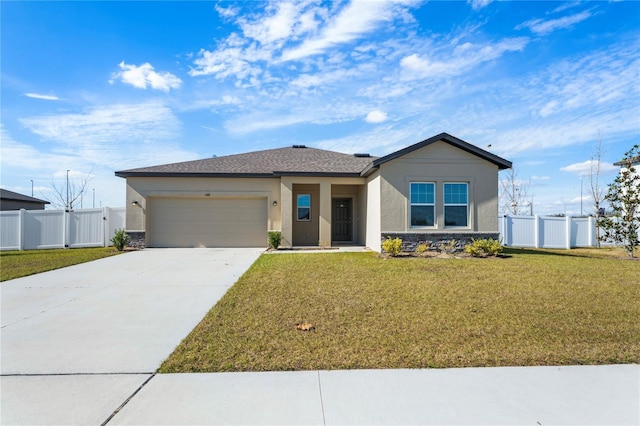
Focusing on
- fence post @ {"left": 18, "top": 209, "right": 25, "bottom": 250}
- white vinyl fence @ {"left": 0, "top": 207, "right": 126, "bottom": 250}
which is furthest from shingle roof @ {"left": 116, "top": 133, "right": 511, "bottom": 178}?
fence post @ {"left": 18, "top": 209, "right": 25, "bottom": 250}

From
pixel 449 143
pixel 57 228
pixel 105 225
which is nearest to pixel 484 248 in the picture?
pixel 449 143

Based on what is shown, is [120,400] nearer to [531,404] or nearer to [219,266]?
[531,404]

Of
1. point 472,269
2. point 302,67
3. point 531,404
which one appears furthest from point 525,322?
point 302,67

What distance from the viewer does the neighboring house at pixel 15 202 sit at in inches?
898

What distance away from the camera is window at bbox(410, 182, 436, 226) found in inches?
498

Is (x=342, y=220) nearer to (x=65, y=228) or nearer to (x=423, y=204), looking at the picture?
(x=423, y=204)

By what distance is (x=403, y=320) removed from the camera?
4.71m

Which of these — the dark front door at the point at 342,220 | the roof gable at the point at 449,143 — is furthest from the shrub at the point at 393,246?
the dark front door at the point at 342,220

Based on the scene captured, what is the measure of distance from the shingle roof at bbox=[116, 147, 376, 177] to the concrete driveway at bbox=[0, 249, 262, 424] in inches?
263

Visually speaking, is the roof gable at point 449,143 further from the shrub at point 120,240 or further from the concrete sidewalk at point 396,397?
the shrub at point 120,240

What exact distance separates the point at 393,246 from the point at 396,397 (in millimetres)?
8732

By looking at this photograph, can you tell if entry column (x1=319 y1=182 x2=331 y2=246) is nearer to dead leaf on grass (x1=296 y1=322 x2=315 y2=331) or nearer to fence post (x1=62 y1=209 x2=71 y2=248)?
dead leaf on grass (x1=296 y1=322 x2=315 y2=331)

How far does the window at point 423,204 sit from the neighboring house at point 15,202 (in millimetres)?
27546

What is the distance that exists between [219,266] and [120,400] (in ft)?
23.4
